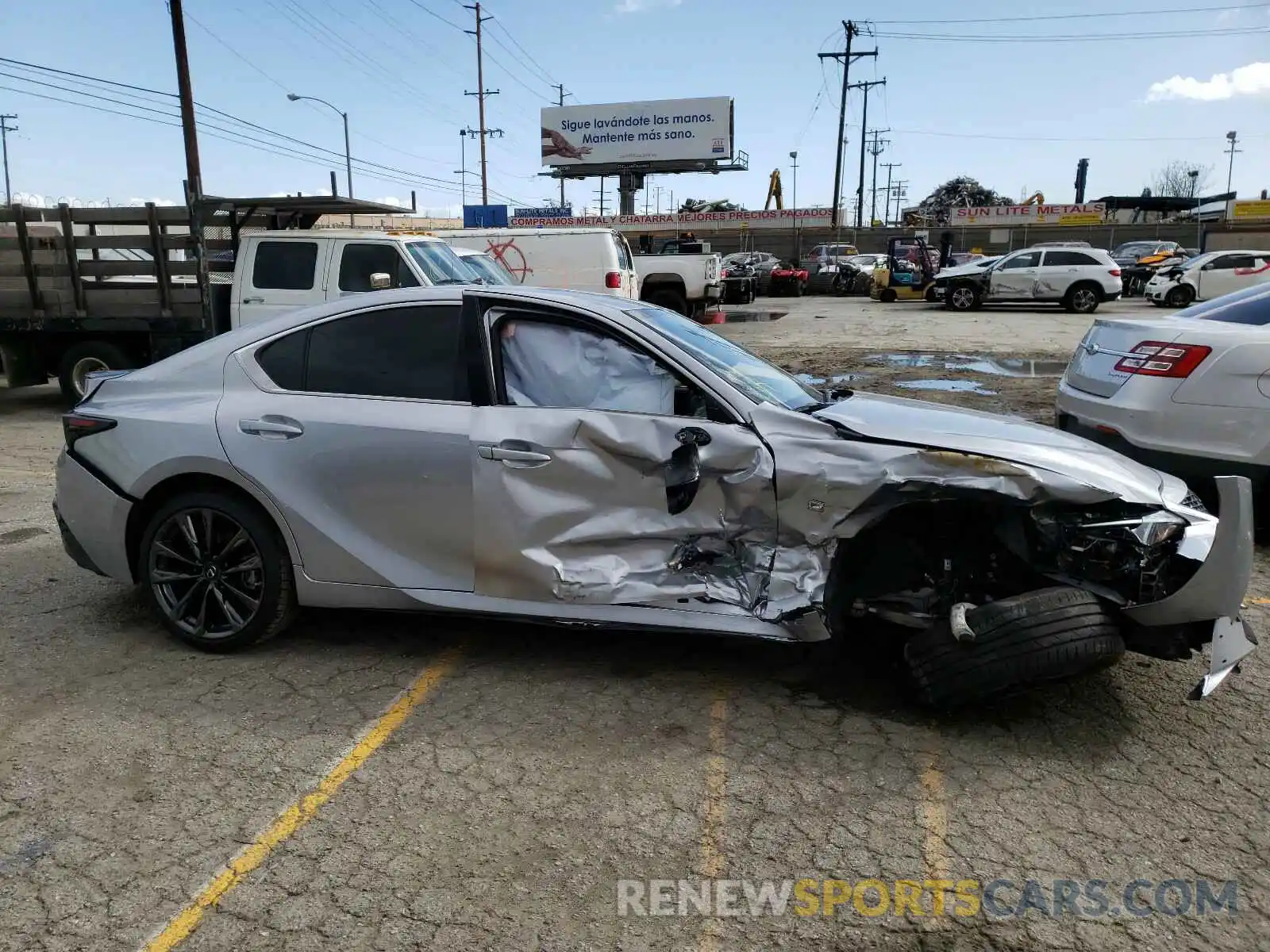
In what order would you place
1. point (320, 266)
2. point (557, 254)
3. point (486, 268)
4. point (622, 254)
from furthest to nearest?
point (622, 254) < point (557, 254) < point (486, 268) < point (320, 266)

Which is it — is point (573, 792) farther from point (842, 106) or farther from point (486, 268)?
point (842, 106)

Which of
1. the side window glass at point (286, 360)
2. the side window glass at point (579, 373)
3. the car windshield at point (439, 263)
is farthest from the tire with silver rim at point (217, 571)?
the car windshield at point (439, 263)

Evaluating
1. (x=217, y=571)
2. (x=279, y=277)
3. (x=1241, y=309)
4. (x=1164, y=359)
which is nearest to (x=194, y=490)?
(x=217, y=571)

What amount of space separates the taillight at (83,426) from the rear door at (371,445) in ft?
1.91

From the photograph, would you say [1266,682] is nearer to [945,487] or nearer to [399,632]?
[945,487]

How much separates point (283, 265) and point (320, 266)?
44 cm

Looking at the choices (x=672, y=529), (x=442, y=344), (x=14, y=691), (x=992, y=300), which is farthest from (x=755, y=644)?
(x=992, y=300)

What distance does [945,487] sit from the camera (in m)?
3.43

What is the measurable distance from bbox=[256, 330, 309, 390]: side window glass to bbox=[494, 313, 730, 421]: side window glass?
0.90m

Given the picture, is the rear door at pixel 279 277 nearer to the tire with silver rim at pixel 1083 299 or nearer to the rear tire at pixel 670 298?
the rear tire at pixel 670 298

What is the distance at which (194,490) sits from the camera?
4160 mm

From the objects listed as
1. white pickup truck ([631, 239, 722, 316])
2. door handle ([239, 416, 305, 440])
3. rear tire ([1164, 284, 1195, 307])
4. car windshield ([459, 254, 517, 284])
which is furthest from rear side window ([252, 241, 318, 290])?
rear tire ([1164, 284, 1195, 307])

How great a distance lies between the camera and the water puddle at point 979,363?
13.9 m

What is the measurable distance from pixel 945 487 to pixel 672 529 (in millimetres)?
1031
